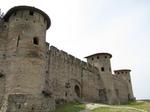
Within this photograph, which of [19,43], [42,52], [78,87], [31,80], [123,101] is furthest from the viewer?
[123,101]

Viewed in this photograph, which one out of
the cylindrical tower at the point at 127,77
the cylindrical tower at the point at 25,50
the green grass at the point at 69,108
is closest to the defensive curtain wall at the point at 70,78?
the green grass at the point at 69,108

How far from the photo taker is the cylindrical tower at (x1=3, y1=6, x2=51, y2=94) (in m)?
11.6

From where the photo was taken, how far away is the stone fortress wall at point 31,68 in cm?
1128

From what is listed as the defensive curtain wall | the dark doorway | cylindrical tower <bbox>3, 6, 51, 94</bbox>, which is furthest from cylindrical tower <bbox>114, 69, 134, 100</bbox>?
cylindrical tower <bbox>3, 6, 51, 94</bbox>

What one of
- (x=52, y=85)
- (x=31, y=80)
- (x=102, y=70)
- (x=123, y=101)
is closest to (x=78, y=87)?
(x=52, y=85)

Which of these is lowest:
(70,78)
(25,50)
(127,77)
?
(70,78)

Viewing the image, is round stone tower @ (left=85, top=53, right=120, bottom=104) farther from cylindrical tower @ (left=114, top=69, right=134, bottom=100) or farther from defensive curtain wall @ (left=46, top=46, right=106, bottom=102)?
cylindrical tower @ (left=114, top=69, right=134, bottom=100)

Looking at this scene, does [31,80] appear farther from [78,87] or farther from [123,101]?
[123,101]

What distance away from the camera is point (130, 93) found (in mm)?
37219

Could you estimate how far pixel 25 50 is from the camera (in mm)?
12547

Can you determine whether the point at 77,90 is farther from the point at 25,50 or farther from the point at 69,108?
the point at 25,50

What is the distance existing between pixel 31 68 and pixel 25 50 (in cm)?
157

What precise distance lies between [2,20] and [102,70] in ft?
56.5

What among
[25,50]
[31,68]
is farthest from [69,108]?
[25,50]
